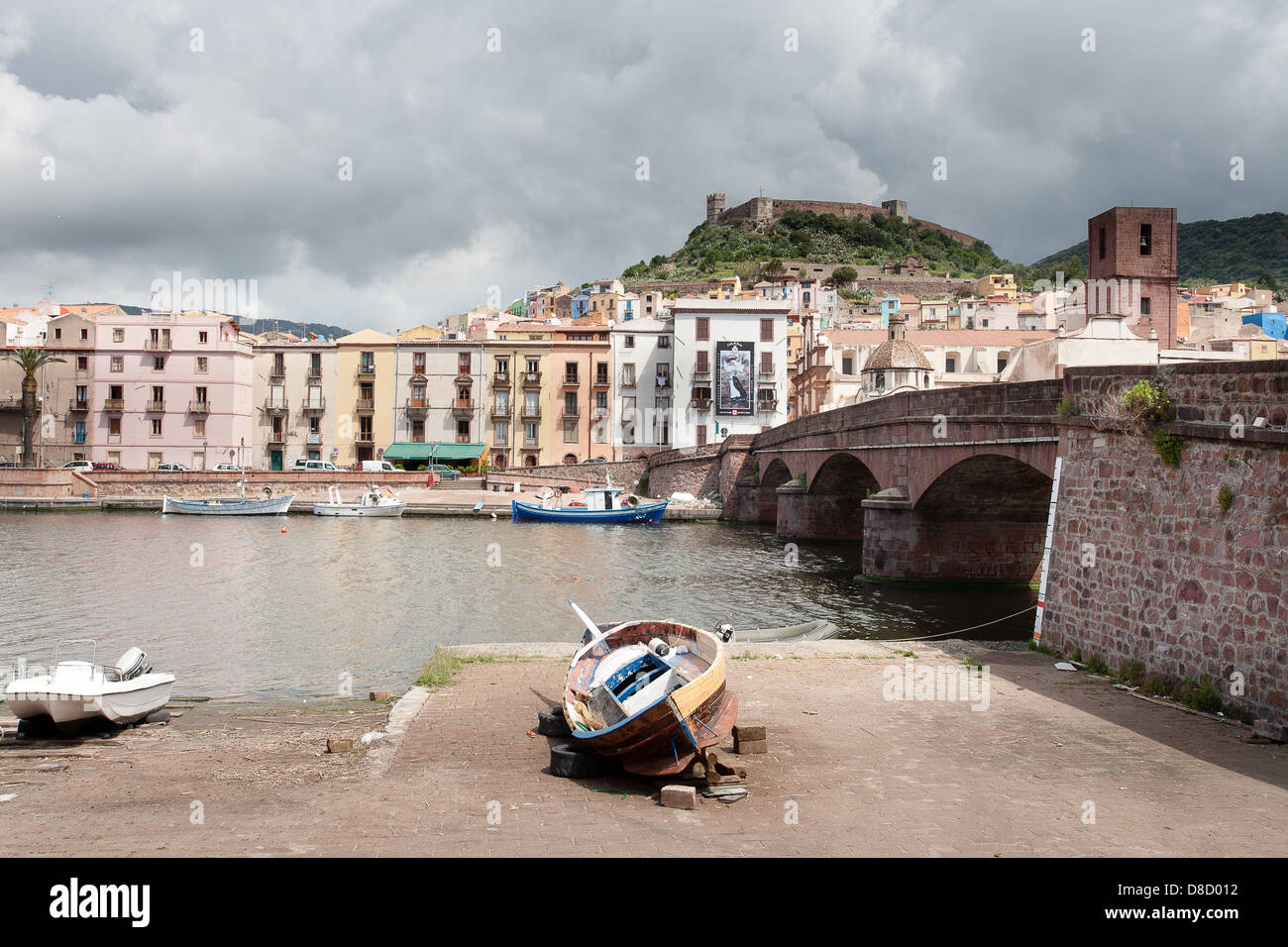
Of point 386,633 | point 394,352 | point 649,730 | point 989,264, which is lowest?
point 386,633

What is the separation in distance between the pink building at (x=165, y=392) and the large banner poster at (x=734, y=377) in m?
36.6

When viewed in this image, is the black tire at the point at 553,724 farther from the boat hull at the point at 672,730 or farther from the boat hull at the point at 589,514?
the boat hull at the point at 589,514

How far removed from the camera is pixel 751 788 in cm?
905

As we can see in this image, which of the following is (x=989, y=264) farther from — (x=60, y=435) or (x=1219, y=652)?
(x=1219, y=652)

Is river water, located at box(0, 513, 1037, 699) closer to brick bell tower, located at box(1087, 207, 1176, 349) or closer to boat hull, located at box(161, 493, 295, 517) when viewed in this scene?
boat hull, located at box(161, 493, 295, 517)

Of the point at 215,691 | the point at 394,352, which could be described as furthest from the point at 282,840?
the point at 394,352

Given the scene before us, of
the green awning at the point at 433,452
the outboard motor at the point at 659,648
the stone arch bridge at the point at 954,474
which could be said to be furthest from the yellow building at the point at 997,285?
the outboard motor at the point at 659,648

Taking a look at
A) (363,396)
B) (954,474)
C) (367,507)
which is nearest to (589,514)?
(367,507)

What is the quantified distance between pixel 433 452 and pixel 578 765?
65.9 m

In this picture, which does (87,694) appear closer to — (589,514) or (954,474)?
(954,474)

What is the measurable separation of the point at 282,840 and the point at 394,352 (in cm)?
A: 7127

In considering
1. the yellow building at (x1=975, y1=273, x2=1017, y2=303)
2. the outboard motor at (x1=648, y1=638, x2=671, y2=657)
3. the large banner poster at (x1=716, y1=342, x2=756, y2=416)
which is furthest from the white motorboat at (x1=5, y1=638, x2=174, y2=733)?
the yellow building at (x1=975, y1=273, x2=1017, y2=303)

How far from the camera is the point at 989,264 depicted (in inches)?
7052

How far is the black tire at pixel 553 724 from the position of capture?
35.2ft
